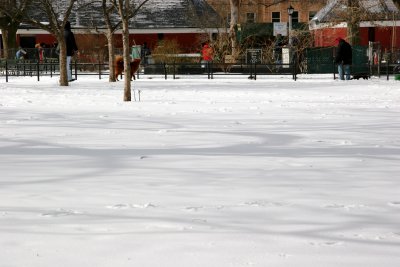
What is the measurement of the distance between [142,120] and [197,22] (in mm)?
36801

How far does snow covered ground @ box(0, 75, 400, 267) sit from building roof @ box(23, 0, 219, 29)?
1436 inches

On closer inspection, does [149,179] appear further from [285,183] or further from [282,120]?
[282,120]

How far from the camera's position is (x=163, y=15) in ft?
176

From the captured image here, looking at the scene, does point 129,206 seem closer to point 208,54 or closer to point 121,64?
point 121,64

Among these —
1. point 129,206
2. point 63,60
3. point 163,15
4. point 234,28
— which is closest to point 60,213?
point 129,206

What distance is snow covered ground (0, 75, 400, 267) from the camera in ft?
16.3

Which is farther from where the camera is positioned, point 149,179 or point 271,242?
point 149,179

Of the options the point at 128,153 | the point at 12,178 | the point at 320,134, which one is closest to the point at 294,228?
the point at 12,178

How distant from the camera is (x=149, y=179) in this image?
295 inches

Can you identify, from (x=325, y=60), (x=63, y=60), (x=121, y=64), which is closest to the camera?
(x=63, y=60)

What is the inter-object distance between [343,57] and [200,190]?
23094 mm

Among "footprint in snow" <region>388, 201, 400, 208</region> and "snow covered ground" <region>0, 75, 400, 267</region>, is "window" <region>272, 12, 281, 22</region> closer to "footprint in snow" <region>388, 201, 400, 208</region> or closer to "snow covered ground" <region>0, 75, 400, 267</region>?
"snow covered ground" <region>0, 75, 400, 267</region>

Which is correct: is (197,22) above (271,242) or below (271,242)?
above

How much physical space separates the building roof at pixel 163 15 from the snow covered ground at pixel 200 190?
36.5 m
